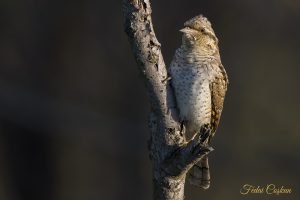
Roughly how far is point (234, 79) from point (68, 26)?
1850mm

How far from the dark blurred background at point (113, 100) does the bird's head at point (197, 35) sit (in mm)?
2263

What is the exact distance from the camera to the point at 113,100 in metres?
7.98

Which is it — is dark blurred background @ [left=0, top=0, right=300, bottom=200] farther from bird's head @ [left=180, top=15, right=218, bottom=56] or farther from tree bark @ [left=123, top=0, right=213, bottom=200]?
tree bark @ [left=123, top=0, right=213, bottom=200]

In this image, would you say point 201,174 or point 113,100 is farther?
point 113,100

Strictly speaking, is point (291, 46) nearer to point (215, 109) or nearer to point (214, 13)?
point (214, 13)

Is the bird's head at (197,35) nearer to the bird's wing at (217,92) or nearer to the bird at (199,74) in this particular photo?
the bird at (199,74)

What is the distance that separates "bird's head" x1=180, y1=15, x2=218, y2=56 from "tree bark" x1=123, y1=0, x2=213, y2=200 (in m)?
0.69

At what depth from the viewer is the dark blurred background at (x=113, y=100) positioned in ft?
24.3

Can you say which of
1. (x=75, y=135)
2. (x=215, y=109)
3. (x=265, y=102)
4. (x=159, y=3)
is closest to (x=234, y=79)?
(x=265, y=102)

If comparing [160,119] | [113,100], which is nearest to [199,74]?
[160,119]

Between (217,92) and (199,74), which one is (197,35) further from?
(217,92)

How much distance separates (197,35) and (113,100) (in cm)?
313

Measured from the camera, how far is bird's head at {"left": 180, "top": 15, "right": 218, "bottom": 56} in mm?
4930

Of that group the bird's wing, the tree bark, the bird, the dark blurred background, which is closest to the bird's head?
the bird
